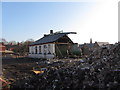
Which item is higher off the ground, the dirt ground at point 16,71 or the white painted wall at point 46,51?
the white painted wall at point 46,51

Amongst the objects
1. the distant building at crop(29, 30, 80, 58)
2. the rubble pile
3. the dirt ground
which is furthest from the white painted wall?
the rubble pile

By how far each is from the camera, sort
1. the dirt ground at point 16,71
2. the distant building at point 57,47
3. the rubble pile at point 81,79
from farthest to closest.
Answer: the distant building at point 57,47 → the dirt ground at point 16,71 → the rubble pile at point 81,79

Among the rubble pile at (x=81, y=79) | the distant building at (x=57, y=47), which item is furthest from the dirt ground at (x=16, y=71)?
the distant building at (x=57, y=47)

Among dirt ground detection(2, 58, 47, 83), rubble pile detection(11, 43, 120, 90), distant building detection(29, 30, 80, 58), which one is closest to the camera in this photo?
rubble pile detection(11, 43, 120, 90)

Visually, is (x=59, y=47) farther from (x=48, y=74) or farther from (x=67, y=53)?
(x=48, y=74)

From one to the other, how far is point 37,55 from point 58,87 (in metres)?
18.1

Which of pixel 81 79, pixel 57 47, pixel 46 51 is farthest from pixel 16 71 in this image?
pixel 46 51

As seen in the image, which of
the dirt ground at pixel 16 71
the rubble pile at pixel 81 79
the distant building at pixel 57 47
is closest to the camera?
the rubble pile at pixel 81 79

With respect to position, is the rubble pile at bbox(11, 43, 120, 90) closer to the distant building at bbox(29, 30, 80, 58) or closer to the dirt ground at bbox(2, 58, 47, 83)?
the dirt ground at bbox(2, 58, 47, 83)

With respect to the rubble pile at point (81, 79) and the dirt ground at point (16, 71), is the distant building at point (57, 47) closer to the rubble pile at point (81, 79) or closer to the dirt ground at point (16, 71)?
the dirt ground at point (16, 71)

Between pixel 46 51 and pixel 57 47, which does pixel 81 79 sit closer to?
pixel 57 47

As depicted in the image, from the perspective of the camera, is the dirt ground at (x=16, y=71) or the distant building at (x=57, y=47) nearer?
the dirt ground at (x=16, y=71)

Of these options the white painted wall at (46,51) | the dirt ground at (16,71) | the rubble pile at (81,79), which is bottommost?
the dirt ground at (16,71)

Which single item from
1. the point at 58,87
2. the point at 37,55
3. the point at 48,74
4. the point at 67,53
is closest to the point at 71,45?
the point at 67,53
